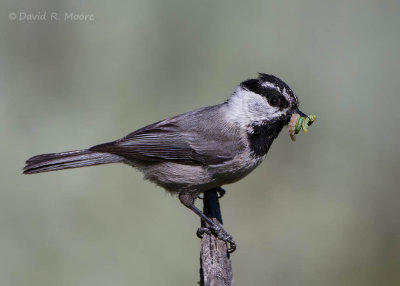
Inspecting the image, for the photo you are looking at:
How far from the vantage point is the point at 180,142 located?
17.2ft

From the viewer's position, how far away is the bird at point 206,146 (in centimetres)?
505

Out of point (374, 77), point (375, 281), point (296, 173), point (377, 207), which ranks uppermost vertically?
point (374, 77)

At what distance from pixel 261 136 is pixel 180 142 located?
2.20 ft

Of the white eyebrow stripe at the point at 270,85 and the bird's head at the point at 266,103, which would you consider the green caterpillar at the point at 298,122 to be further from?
the white eyebrow stripe at the point at 270,85

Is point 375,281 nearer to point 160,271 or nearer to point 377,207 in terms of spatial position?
point 377,207

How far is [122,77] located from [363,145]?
9.15ft

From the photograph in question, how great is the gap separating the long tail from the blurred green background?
1090 mm

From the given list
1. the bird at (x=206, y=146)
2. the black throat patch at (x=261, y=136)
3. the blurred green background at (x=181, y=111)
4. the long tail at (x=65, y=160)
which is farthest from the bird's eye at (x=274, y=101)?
the blurred green background at (x=181, y=111)

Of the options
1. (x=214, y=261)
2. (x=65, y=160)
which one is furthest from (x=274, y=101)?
(x=65, y=160)

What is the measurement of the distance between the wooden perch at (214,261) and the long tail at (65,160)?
38.5 inches

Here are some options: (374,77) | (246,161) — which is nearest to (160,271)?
(246,161)

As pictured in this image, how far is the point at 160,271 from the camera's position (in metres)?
6.02
